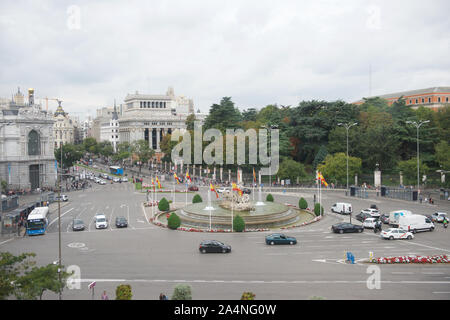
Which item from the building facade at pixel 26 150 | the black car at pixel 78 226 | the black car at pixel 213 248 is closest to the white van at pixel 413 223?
the black car at pixel 213 248

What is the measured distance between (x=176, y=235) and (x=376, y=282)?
17824mm

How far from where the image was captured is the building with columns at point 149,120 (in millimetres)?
132125

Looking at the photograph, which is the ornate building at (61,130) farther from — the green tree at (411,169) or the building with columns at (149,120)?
the green tree at (411,169)

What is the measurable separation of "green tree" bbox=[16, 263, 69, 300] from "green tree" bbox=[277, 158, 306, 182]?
55.3m

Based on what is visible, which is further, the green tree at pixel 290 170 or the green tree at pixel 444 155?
the green tree at pixel 290 170

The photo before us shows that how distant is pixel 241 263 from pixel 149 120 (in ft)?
372

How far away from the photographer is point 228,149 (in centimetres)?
7200

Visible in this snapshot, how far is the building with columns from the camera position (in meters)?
132

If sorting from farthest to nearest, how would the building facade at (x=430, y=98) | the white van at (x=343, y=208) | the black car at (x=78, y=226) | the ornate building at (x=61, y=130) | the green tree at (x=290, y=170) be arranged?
the ornate building at (x=61, y=130) < the building facade at (x=430, y=98) < the green tree at (x=290, y=170) < the white van at (x=343, y=208) < the black car at (x=78, y=226)

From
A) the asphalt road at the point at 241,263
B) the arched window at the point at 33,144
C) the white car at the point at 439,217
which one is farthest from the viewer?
the arched window at the point at 33,144

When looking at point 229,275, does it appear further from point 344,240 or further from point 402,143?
point 402,143

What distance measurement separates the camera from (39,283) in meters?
16.0

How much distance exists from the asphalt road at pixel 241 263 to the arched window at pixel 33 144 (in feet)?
109
